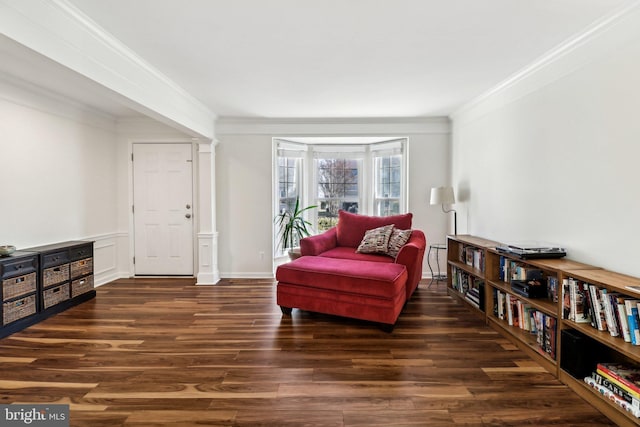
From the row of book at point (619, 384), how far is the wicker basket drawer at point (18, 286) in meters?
4.43

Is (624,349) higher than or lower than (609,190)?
lower

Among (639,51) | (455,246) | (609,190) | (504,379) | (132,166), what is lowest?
(504,379)

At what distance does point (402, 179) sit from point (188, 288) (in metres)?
3.45

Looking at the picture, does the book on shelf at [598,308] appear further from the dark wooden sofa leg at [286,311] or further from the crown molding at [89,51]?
the crown molding at [89,51]

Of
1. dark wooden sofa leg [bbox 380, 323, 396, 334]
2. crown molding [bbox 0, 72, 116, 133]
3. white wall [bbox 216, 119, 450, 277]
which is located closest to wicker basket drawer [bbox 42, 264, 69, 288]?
crown molding [bbox 0, 72, 116, 133]

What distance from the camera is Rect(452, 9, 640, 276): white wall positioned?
6.68 feet

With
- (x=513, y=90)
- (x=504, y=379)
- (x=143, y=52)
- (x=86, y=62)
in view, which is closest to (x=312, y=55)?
(x=143, y=52)

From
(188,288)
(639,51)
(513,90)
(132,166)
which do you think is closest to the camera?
(639,51)

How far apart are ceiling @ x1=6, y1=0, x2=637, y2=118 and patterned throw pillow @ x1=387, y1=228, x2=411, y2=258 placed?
1.61 metres

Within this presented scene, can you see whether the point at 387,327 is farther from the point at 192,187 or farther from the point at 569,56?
the point at 192,187

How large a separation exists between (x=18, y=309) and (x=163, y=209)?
2183mm

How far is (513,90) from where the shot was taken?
3227mm

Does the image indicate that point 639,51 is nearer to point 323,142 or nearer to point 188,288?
point 323,142

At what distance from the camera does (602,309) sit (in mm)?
1949
